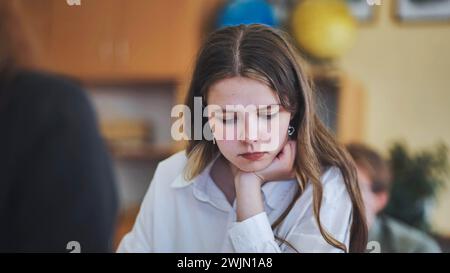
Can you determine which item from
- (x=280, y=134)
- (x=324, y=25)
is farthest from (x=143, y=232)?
(x=324, y=25)

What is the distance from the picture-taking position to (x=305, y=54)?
0.80 meters

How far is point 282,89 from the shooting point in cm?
72

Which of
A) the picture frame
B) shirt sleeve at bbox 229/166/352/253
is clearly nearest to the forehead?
shirt sleeve at bbox 229/166/352/253

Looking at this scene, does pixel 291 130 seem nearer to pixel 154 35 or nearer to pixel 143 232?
pixel 143 232

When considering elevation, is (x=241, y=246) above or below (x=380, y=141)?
below

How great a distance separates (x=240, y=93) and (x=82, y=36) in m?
0.35

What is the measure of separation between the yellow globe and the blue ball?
6 centimetres

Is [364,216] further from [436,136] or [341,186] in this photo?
[436,136]

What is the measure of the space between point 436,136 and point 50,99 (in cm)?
59

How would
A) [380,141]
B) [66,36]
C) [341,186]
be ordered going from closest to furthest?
[341,186] → [66,36] → [380,141]

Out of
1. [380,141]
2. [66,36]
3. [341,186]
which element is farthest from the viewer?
[380,141]

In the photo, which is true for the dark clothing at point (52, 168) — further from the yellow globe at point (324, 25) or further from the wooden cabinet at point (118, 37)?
the yellow globe at point (324, 25)

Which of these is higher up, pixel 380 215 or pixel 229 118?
pixel 229 118
